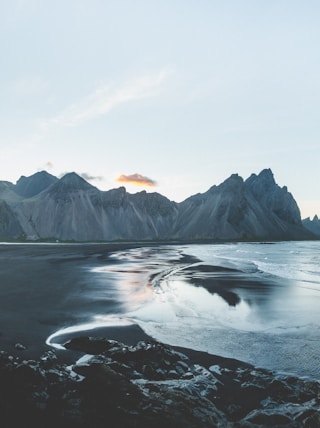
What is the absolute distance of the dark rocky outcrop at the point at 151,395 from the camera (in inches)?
235

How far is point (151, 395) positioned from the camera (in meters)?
6.57

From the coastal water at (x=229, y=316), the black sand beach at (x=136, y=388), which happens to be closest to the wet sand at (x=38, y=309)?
the black sand beach at (x=136, y=388)

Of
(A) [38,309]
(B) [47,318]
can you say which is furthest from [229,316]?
(A) [38,309]

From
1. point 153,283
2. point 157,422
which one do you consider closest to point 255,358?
point 157,422

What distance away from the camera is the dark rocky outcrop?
19.5 feet

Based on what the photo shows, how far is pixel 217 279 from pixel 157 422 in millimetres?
23794

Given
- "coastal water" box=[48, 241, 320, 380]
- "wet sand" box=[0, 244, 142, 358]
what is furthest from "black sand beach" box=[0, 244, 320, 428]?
"coastal water" box=[48, 241, 320, 380]

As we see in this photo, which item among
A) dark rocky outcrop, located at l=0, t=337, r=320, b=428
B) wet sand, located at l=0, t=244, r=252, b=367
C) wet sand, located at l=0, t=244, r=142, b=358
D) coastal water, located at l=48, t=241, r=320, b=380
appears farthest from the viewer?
wet sand, located at l=0, t=244, r=142, b=358

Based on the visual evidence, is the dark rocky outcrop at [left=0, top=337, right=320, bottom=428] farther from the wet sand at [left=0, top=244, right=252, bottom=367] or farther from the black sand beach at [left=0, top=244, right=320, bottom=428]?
the wet sand at [left=0, top=244, right=252, bottom=367]

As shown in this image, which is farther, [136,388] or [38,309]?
[38,309]

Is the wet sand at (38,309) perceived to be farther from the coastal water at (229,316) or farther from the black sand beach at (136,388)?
the coastal water at (229,316)

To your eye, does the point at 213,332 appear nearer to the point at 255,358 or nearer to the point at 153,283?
the point at 255,358

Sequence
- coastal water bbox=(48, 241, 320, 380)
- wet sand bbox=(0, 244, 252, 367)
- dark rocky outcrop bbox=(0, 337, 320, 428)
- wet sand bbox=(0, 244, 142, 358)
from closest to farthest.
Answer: dark rocky outcrop bbox=(0, 337, 320, 428)
wet sand bbox=(0, 244, 252, 367)
coastal water bbox=(48, 241, 320, 380)
wet sand bbox=(0, 244, 142, 358)

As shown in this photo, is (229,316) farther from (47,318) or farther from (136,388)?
(136,388)
